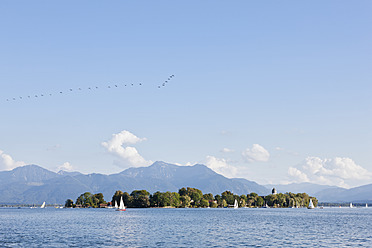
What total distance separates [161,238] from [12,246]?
88.2 feet

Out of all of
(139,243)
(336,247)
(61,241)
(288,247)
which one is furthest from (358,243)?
(61,241)

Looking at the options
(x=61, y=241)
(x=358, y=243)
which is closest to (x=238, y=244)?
(x=358, y=243)

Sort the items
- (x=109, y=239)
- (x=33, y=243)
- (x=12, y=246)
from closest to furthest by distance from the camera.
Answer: (x=12, y=246)
(x=33, y=243)
(x=109, y=239)

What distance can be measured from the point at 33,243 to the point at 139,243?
719 inches

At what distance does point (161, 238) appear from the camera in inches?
3287

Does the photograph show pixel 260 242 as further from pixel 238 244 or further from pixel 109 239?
pixel 109 239

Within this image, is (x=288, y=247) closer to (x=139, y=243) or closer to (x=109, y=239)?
(x=139, y=243)

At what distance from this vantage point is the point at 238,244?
73.6 m

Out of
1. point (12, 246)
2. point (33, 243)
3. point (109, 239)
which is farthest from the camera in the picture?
point (109, 239)

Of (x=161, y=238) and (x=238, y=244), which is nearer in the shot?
(x=238, y=244)

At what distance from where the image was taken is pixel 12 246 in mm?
70438

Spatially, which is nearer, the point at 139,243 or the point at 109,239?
the point at 139,243

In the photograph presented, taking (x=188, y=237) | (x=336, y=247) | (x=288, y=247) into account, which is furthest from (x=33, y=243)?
(x=336, y=247)

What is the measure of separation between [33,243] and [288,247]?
4313 cm
